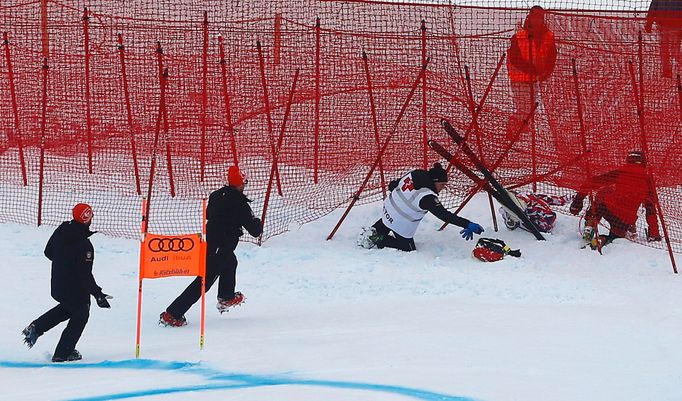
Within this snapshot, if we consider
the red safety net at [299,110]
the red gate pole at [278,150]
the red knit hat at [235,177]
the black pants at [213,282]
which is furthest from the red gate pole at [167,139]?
the black pants at [213,282]

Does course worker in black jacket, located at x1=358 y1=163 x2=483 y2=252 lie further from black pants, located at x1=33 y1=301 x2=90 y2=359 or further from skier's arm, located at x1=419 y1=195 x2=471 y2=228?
black pants, located at x1=33 y1=301 x2=90 y2=359

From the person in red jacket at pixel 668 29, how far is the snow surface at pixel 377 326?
2.15 metres

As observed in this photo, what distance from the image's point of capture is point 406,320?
952 centimetres

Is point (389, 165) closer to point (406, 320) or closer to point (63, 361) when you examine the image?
point (406, 320)

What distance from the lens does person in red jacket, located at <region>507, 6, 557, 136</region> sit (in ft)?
40.4

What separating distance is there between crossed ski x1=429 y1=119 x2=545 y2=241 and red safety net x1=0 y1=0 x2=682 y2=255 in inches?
11.3

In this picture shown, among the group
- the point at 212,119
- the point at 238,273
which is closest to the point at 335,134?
the point at 212,119

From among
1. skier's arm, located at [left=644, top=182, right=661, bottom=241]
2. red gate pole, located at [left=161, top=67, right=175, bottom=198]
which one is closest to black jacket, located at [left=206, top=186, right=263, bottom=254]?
red gate pole, located at [left=161, top=67, right=175, bottom=198]

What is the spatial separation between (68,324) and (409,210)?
4.50 meters

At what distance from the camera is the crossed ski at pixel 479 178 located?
1186 centimetres

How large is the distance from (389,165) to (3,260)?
472 centimetres

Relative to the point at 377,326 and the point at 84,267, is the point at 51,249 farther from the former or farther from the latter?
the point at 377,326

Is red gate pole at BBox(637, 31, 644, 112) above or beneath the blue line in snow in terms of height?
above

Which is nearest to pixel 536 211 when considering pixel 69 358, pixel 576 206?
pixel 576 206
